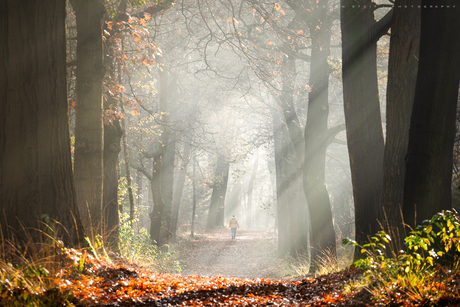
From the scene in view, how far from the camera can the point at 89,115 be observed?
614 centimetres

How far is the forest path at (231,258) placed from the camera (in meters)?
13.4

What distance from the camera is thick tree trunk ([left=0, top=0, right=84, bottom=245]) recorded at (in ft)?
13.0

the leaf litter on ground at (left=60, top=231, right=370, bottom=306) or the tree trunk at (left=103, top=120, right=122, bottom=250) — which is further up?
the tree trunk at (left=103, top=120, right=122, bottom=250)

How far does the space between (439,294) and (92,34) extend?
6642 mm

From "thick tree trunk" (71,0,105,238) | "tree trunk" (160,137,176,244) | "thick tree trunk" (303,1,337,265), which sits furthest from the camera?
"tree trunk" (160,137,176,244)

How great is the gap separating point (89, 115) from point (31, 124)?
213 cm

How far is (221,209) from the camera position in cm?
3334

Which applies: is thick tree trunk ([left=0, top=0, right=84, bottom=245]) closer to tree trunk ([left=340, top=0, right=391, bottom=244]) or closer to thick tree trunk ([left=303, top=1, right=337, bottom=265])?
tree trunk ([left=340, top=0, right=391, bottom=244])

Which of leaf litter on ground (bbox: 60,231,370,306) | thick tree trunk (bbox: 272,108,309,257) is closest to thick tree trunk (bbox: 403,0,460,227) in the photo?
leaf litter on ground (bbox: 60,231,370,306)

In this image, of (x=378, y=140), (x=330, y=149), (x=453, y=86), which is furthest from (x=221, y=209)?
(x=453, y=86)

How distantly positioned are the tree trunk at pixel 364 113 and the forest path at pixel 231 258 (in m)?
6.36

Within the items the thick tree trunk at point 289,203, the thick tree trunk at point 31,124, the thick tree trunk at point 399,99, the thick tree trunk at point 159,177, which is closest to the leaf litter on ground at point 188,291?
the thick tree trunk at point 31,124

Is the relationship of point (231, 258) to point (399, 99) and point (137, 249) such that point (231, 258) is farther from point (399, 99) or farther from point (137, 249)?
point (399, 99)

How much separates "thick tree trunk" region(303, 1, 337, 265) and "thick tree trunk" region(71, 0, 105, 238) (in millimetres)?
5942
